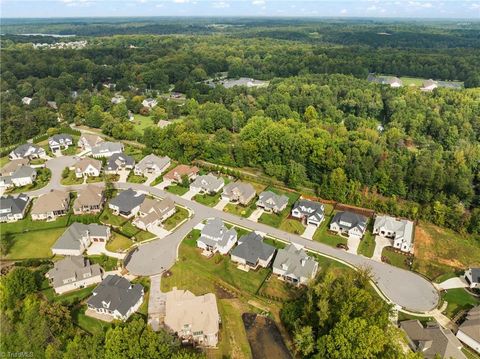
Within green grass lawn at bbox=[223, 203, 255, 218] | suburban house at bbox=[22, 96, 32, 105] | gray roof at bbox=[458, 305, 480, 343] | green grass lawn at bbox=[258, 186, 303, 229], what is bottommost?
green grass lawn at bbox=[258, 186, 303, 229]

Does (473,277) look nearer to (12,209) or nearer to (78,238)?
(78,238)

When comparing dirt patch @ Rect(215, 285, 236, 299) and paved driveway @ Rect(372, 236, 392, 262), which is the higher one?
paved driveway @ Rect(372, 236, 392, 262)

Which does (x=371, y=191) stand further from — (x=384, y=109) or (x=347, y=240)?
(x=384, y=109)

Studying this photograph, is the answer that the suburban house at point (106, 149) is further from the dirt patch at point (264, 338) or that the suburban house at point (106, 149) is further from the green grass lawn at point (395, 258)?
the green grass lawn at point (395, 258)

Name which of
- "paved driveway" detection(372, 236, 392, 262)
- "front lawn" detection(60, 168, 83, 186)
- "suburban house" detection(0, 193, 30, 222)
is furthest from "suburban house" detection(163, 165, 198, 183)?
"paved driveway" detection(372, 236, 392, 262)

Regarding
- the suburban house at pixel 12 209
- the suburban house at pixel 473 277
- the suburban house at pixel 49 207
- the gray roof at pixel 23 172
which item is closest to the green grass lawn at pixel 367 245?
the suburban house at pixel 473 277

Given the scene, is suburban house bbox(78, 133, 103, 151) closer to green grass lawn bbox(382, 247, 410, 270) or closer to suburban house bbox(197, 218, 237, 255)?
suburban house bbox(197, 218, 237, 255)

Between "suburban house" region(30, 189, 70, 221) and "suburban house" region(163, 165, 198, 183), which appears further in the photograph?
"suburban house" region(163, 165, 198, 183)
